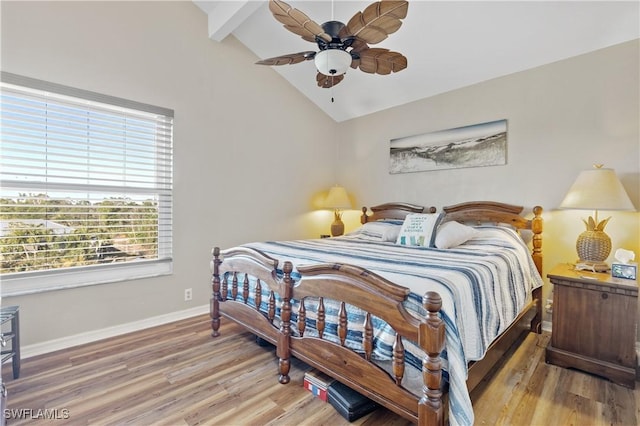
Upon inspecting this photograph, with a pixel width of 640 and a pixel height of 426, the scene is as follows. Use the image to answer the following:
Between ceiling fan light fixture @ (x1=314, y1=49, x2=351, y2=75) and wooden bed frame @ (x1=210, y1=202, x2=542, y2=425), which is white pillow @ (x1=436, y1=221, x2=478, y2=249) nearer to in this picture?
wooden bed frame @ (x1=210, y1=202, x2=542, y2=425)

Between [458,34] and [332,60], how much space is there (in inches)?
69.7

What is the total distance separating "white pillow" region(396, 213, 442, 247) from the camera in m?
2.76

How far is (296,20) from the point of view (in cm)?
169

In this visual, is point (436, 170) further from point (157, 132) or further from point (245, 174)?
point (157, 132)

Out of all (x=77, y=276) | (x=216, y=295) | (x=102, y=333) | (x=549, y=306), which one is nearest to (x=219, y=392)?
(x=216, y=295)

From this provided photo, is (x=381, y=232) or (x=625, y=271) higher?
(x=381, y=232)

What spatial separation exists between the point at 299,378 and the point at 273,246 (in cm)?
104

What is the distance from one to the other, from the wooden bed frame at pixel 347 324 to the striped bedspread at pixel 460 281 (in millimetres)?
78

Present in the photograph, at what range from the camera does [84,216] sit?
258cm

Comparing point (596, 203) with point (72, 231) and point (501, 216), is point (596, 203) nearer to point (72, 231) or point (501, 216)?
point (501, 216)

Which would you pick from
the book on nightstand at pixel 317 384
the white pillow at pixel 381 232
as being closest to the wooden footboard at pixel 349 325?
Answer: the book on nightstand at pixel 317 384

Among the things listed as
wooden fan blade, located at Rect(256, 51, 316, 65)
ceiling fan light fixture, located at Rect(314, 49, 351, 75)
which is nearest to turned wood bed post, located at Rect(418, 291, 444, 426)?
ceiling fan light fixture, located at Rect(314, 49, 351, 75)

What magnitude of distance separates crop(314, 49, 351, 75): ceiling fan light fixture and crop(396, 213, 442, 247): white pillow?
1627mm

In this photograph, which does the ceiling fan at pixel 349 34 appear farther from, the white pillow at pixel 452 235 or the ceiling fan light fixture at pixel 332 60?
the white pillow at pixel 452 235
